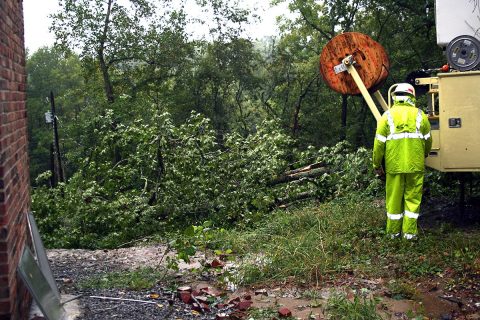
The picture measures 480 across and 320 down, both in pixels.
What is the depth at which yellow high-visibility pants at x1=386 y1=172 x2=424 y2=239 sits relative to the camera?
7168 millimetres

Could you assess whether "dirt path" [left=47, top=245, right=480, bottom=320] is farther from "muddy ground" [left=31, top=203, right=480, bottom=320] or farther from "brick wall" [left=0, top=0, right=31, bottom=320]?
"brick wall" [left=0, top=0, right=31, bottom=320]

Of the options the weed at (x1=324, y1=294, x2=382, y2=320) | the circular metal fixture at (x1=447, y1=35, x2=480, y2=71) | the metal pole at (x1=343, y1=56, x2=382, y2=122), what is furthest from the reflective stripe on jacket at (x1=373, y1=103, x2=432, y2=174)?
the weed at (x1=324, y1=294, x2=382, y2=320)

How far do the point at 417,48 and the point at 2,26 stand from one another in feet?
72.4

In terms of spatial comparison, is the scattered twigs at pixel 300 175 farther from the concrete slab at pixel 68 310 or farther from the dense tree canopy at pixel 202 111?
the concrete slab at pixel 68 310

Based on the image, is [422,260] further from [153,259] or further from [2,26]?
[2,26]

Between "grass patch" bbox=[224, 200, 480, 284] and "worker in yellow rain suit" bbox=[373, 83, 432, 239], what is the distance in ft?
1.02

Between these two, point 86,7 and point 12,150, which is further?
point 86,7

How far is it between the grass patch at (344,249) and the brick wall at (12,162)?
2805 millimetres

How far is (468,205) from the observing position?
9.20 metres

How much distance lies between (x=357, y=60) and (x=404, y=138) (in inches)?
60.4

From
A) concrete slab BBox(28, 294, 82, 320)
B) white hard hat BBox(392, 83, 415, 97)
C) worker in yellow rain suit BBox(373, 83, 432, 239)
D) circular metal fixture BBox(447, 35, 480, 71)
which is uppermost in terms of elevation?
circular metal fixture BBox(447, 35, 480, 71)

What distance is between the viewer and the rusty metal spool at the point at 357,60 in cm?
803

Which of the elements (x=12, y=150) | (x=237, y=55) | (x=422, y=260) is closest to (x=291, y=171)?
(x=422, y=260)

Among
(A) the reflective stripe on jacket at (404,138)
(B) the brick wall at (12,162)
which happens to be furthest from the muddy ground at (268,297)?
(A) the reflective stripe on jacket at (404,138)
